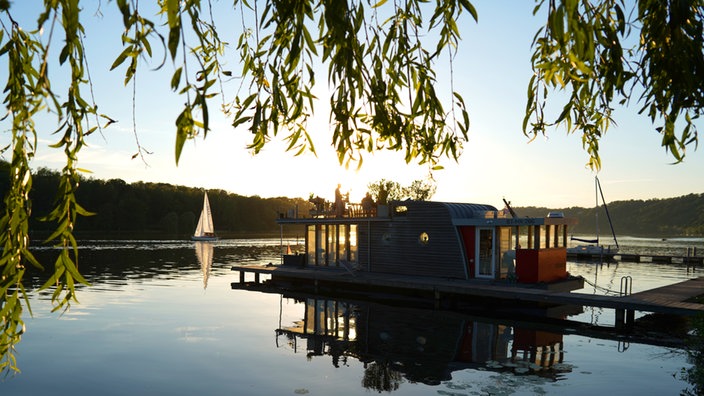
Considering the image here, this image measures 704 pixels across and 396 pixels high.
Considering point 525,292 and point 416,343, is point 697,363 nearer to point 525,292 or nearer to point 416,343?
point 416,343

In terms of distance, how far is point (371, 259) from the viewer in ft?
89.9

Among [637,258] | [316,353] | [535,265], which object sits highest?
[535,265]

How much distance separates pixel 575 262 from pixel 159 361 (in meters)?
44.9

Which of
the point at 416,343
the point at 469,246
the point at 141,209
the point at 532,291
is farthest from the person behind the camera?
the point at 141,209

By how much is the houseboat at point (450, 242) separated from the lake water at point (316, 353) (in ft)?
8.19

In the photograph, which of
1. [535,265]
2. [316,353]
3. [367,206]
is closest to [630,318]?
[535,265]

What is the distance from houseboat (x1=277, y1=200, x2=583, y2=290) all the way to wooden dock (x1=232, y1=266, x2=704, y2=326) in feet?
2.26

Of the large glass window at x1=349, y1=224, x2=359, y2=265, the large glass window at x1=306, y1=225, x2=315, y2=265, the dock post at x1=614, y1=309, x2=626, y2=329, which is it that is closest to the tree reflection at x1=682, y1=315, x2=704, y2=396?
the dock post at x1=614, y1=309, x2=626, y2=329

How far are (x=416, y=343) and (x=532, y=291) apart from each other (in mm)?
5813

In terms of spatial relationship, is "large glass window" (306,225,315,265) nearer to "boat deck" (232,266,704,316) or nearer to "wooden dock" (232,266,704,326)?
"wooden dock" (232,266,704,326)

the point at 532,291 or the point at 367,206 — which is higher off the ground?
the point at 367,206

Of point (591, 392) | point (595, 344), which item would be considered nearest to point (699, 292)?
point (595, 344)

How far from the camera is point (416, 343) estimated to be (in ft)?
57.5

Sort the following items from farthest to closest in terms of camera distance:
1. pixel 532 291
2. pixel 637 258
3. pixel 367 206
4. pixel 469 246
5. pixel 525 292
→ pixel 637 258 → pixel 367 206 → pixel 469 246 → pixel 532 291 → pixel 525 292
